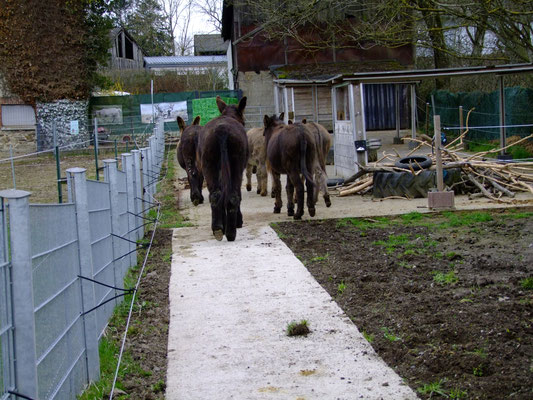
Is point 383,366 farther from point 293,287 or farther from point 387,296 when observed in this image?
point 293,287

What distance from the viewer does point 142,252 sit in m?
10.6

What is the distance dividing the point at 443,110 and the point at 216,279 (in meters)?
23.7

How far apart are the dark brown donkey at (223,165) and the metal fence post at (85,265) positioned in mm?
4415

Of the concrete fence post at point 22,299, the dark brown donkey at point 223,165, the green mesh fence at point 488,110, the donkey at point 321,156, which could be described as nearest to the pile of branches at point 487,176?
the donkey at point 321,156

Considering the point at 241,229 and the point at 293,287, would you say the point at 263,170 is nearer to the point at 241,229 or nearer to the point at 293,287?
the point at 241,229

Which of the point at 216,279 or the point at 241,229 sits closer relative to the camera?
the point at 216,279

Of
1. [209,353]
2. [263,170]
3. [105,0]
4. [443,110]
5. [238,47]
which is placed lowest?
[209,353]

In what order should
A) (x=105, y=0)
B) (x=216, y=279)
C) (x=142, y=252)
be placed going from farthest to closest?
(x=105, y=0) < (x=142, y=252) < (x=216, y=279)

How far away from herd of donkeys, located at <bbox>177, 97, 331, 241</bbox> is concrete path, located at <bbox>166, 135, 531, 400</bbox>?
0.88m

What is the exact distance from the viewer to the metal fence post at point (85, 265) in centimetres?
523

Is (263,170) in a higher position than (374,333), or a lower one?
higher

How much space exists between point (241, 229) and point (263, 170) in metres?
4.67

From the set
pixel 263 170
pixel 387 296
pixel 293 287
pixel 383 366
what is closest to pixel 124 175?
pixel 293 287

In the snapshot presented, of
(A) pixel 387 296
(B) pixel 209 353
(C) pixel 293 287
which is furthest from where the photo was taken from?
(C) pixel 293 287
